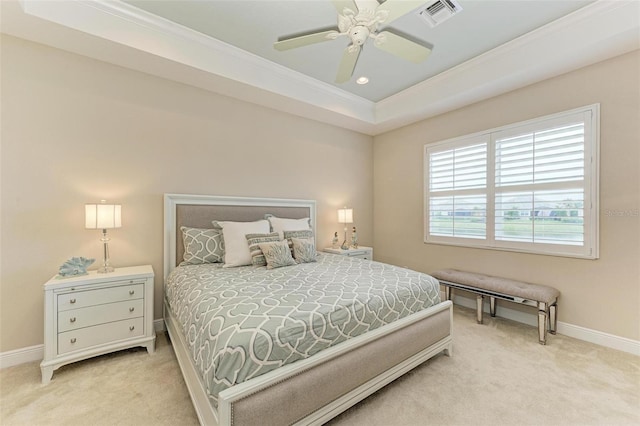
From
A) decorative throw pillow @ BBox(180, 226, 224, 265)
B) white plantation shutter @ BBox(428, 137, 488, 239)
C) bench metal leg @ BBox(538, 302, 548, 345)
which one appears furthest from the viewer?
white plantation shutter @ BBox(428, 137, 488, 239)

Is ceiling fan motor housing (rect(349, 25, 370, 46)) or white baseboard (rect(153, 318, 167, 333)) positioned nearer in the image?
ceiling fan motor housing (rect(349, 25, 370, 46))

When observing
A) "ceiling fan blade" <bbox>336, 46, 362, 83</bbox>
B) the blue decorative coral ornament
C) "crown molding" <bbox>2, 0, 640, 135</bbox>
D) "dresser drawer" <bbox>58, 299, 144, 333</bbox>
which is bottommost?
"dresser drawer" <bbox>58, 299, 144, 333</bbox>

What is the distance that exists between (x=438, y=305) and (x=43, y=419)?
2.81m

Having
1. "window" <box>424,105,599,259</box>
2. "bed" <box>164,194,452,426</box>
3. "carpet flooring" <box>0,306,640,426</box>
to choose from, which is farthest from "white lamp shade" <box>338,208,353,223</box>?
"carpet flooring" <box>0,306,640,426</box>

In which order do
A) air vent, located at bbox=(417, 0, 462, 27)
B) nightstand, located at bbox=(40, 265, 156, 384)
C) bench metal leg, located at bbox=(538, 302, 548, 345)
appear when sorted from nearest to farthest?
nightstand, located at bbox=(40, 265, 156, 384) → air vent, located at bbox=(417, 0, 462, 27) → bench metal leg, located at bbox=(538, 302, 548, 345)

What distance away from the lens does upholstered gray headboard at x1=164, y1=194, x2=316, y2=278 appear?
2.91 m

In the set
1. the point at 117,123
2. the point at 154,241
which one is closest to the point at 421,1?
the point at 117,123

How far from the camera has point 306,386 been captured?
4.65 ft

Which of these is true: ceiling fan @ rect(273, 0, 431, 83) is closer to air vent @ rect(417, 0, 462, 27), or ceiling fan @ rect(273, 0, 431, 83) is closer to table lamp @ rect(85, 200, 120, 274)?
air vent @ rect(417, 0, 462, 27)

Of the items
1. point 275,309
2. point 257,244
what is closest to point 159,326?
point 257,244

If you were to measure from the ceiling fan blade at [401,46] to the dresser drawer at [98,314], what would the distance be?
9.72 ft

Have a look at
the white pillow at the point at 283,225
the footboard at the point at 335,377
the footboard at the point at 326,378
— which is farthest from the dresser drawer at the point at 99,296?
the footboard at the point at 335,377

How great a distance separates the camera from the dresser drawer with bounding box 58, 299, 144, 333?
208cm

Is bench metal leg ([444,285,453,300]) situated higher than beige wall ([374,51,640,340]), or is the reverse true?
beige wall ([374,51,640,340])
